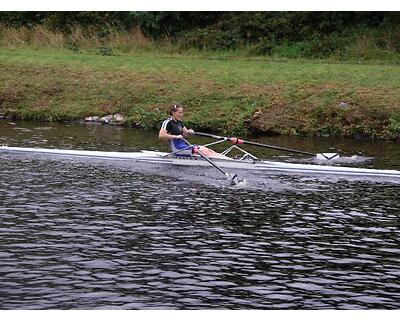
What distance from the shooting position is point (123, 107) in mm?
36281

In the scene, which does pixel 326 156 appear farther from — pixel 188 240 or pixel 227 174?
pixel 188 240

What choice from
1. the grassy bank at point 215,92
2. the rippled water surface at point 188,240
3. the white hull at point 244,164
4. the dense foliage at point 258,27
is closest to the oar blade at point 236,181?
the rippled water surface at point 188,240

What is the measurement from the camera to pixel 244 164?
75.7 ft

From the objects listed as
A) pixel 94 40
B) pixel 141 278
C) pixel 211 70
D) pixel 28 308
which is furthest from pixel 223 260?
pixel 94 40

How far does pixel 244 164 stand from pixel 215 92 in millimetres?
13291

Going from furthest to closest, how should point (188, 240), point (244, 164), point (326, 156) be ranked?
point (326, 156), point (244, 164), point (188, 240)

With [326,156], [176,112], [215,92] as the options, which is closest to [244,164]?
[176,112]

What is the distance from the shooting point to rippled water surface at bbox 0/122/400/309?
1206 cm

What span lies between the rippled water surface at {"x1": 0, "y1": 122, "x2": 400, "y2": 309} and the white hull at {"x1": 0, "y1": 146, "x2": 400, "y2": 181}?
0.75 metres

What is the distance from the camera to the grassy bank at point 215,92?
32.3 meters

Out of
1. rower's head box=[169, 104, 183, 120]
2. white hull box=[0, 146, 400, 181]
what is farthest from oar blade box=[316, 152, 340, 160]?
rower's head box=[169, 104, 183, 120]

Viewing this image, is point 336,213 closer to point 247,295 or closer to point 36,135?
point 247,295

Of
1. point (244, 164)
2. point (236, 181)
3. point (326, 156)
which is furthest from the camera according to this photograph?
point (326, 156)

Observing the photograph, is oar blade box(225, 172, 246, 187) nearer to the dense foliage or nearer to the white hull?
the white hull
